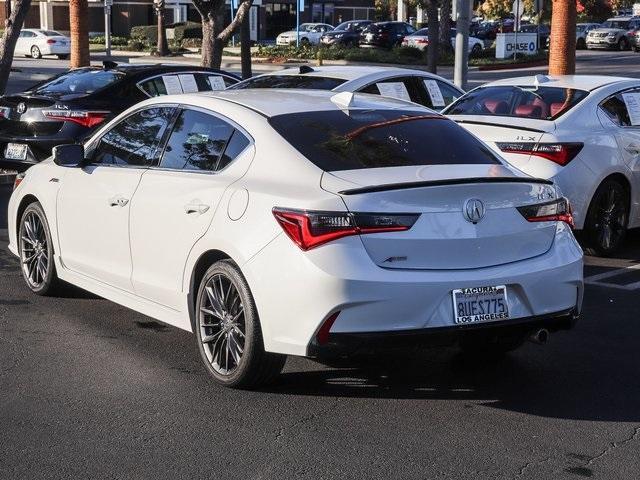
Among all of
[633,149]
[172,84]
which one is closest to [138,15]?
[172,84]

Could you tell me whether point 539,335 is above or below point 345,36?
below

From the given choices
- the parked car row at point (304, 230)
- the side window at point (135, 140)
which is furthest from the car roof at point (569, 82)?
the side window at point (135, 140)

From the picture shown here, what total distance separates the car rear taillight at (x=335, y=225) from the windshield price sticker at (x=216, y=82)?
927 cm

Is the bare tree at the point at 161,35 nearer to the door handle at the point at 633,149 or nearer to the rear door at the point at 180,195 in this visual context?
the door handle at the point at 633,149

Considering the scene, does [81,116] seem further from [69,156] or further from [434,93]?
[69,156]

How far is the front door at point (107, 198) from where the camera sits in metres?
6.96

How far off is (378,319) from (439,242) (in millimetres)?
511

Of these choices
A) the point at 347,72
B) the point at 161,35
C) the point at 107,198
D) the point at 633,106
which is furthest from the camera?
the point at 161,35

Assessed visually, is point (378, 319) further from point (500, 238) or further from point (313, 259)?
point (500, 238)

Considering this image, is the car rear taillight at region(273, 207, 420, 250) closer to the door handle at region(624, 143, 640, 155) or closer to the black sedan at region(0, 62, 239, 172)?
the door handle at region(624, 143, 640, 155)

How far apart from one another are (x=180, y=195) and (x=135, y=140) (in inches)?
38.8

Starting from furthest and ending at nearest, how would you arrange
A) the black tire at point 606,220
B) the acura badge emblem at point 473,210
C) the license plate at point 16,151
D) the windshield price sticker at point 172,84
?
the windshield price sticker at point 172,84
the license plate at point 16,151
the black tire at point 606,220
the acura badge emblem at point 473,210

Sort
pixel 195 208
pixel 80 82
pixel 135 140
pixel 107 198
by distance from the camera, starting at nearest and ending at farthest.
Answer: pixel 195 208, pixel 107 198, pixel 135 140, pixel 80 82

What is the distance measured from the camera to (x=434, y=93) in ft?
43.1
